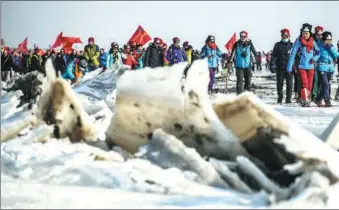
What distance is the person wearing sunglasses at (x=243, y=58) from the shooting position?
13477 millimetres

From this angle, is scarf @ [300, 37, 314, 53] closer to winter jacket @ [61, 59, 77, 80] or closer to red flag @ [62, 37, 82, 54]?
winter jacket @ [61, 59, 77, 80]

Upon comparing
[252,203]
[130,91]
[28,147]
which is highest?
[130,91]

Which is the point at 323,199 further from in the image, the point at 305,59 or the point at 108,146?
the point at 305,59

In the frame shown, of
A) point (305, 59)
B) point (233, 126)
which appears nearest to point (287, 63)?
point (305, 59)

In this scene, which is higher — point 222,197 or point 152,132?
point 152,132

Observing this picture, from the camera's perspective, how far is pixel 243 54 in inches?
529

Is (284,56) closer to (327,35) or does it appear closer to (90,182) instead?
(327,35)

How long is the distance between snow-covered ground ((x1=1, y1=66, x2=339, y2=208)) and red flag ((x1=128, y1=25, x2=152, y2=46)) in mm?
20922

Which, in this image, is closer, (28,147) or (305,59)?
(28,147)

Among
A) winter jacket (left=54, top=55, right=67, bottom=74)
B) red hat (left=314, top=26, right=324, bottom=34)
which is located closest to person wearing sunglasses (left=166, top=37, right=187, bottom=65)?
red hat (left=314, top=26, right=324, bottom=34)

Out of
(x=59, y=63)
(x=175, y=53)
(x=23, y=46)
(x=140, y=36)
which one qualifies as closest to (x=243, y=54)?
(x=175, y=53)

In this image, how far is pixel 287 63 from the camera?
13.0 metres

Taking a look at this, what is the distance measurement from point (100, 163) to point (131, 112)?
0.47 metres

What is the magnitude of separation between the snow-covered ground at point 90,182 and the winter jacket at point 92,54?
15.9 m
